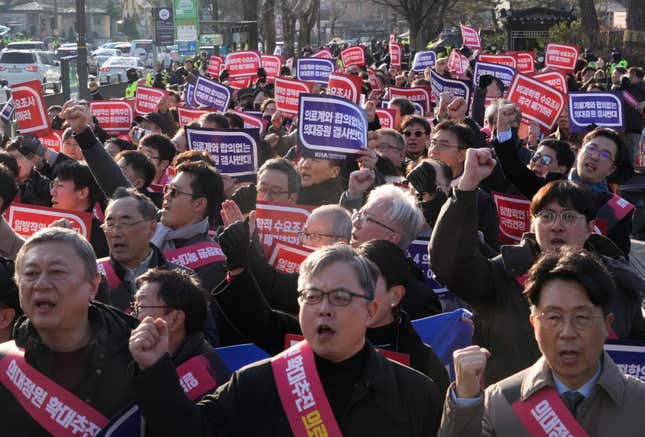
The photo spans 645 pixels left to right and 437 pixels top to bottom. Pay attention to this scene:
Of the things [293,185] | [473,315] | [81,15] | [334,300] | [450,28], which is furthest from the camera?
[450,28]

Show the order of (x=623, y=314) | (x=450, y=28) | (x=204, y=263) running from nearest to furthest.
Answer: (x=623, y=314)
(x=204, y=263)
(x=450, y=28)

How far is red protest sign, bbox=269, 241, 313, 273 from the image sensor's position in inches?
238

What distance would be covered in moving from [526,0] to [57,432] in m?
67.6

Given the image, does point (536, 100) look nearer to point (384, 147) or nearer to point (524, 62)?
point (384, 147)

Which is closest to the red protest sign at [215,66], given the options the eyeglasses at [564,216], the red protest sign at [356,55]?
the red protest sign at [356,55]

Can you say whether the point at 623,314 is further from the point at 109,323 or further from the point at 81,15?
the point at 81,15

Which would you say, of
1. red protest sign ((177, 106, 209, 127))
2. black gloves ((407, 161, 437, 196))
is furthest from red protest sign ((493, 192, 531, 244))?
red protest sign ((177, 106, 209, 127))

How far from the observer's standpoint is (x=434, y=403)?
150 inches

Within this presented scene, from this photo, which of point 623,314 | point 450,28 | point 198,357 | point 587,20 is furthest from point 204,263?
point 450,28

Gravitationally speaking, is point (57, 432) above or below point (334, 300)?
below

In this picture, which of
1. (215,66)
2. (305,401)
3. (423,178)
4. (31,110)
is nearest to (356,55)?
(215,66)

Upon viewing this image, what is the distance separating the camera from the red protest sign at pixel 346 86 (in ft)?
35.3

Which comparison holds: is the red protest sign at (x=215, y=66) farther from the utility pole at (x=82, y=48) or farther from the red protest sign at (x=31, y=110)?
the red protest sign at (x=31, y=110)

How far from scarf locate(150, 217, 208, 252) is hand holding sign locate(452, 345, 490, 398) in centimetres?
303
